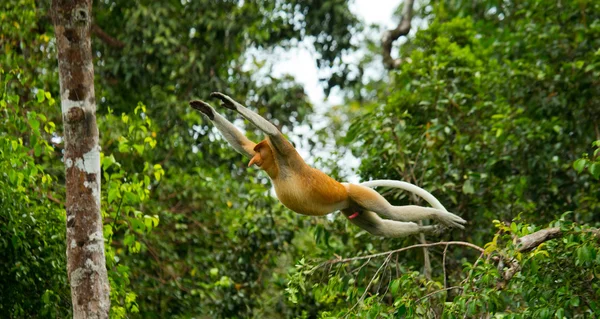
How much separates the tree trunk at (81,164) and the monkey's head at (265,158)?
867mm

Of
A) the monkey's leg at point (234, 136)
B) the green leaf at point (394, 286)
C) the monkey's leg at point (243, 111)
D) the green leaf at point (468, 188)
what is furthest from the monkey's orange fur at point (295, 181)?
the green leaf at point (468, 188)

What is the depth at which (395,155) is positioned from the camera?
6.10m

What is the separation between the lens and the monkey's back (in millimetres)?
4051

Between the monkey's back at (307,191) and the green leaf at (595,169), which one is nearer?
the monkey's back at (307,191)

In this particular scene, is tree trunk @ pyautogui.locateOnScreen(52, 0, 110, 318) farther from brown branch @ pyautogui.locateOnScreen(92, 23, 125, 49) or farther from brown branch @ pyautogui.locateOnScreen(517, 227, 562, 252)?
brown branch @ pyautogui.locateOnScreen(92, 23, 125, 49)

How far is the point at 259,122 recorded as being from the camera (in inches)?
149

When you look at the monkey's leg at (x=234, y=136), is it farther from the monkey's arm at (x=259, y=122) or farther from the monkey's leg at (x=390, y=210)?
the monkey's leg at (x=390, y=210)

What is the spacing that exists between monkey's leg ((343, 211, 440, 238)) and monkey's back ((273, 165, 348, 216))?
305mm

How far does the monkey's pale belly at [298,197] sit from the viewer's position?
4051 mm

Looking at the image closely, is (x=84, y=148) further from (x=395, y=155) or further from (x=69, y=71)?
(x=395, y=155)

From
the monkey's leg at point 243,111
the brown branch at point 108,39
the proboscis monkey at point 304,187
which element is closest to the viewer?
the monkey's leg at point 243,111

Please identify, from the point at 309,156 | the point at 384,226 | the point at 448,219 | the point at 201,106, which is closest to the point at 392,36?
the point at 309,156

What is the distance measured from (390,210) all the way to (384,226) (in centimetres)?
23

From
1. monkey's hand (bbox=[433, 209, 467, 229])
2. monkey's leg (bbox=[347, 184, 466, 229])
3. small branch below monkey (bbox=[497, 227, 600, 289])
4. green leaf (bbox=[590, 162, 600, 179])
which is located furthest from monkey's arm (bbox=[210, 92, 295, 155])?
green leaf (bbox=[590, 162, 600, 179])
